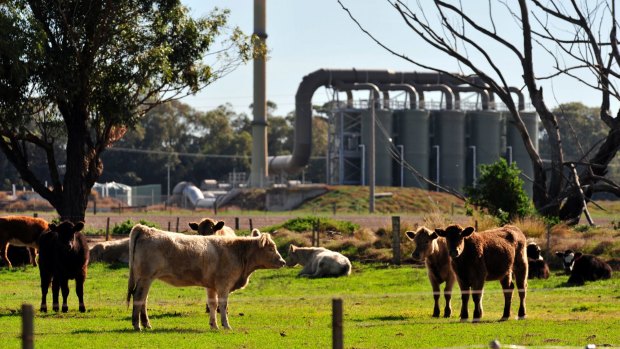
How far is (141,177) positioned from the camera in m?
128

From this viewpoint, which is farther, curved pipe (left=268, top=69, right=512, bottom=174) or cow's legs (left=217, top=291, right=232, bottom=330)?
curved pipe (left=268, top=69, right=512, bottom=174)

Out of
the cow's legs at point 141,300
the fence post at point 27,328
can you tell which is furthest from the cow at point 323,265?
the fence post at point 27,328

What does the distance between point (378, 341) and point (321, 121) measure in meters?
132

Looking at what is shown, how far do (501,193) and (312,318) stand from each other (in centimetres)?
2076

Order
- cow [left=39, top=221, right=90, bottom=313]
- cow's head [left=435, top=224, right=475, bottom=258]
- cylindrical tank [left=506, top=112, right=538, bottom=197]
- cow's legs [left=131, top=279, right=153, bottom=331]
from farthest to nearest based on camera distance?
cylindrical tank [left=506, top=112, right=538, bottom=197] < cow [left=39, top=221, right=90, bottom=313] < cow's head [left=435, top=224, right=475, bottom=258] < cow's legs [left=131, top=279, right=153, bottom=331]

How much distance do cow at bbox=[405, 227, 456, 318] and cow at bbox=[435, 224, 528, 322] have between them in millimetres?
776

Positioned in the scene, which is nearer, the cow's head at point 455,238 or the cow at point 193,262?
the cow at point 193,262

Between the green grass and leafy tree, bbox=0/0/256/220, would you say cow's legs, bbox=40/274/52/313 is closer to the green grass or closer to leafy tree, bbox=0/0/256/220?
the green grass

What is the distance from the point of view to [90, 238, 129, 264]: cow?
35281 mm

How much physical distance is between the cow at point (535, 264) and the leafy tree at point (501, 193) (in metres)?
10.4

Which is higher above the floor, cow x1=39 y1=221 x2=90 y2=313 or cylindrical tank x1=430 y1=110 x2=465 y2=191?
cylindrical tank x1=430 y1=110 x2=465 y2=191

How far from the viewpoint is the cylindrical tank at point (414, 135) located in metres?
88.8

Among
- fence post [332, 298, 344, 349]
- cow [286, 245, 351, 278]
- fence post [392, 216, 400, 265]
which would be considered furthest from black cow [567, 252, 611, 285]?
fence post [332, 298, 344, 349]

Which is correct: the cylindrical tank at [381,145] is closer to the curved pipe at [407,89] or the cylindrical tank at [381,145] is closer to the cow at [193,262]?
the curved pipe at [407,89]
